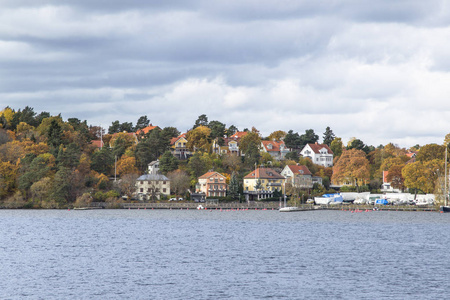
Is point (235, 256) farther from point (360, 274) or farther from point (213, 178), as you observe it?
point (213, 178)

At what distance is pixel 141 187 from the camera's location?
150 meters

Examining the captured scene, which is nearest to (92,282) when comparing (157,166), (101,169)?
(101,169)

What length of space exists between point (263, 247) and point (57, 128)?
326 ft

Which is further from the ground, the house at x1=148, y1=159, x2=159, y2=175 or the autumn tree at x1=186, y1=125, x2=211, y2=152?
the autumn tree at x1=186, y1=125, x2=211, y2=152

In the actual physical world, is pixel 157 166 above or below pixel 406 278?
above

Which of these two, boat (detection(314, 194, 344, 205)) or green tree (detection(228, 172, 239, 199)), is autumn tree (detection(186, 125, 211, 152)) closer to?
green tree (detection(228, 172, 239, 199))

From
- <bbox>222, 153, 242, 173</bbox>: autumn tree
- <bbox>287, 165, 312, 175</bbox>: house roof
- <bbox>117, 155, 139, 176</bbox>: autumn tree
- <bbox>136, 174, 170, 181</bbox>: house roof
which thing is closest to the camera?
<bbox>136, 174, 170, 181</bbox>: house roof

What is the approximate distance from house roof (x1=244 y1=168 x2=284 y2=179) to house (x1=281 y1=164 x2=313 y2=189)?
467 cm

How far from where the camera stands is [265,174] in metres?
159


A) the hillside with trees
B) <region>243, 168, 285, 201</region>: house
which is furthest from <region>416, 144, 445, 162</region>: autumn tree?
<region>243, 168, 285, 201</region>: house

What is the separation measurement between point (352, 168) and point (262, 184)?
23064 millimetres

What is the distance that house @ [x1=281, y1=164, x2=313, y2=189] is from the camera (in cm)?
16325

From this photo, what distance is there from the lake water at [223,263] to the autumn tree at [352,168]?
70.6m

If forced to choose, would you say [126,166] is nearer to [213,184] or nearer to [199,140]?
[213,184]
